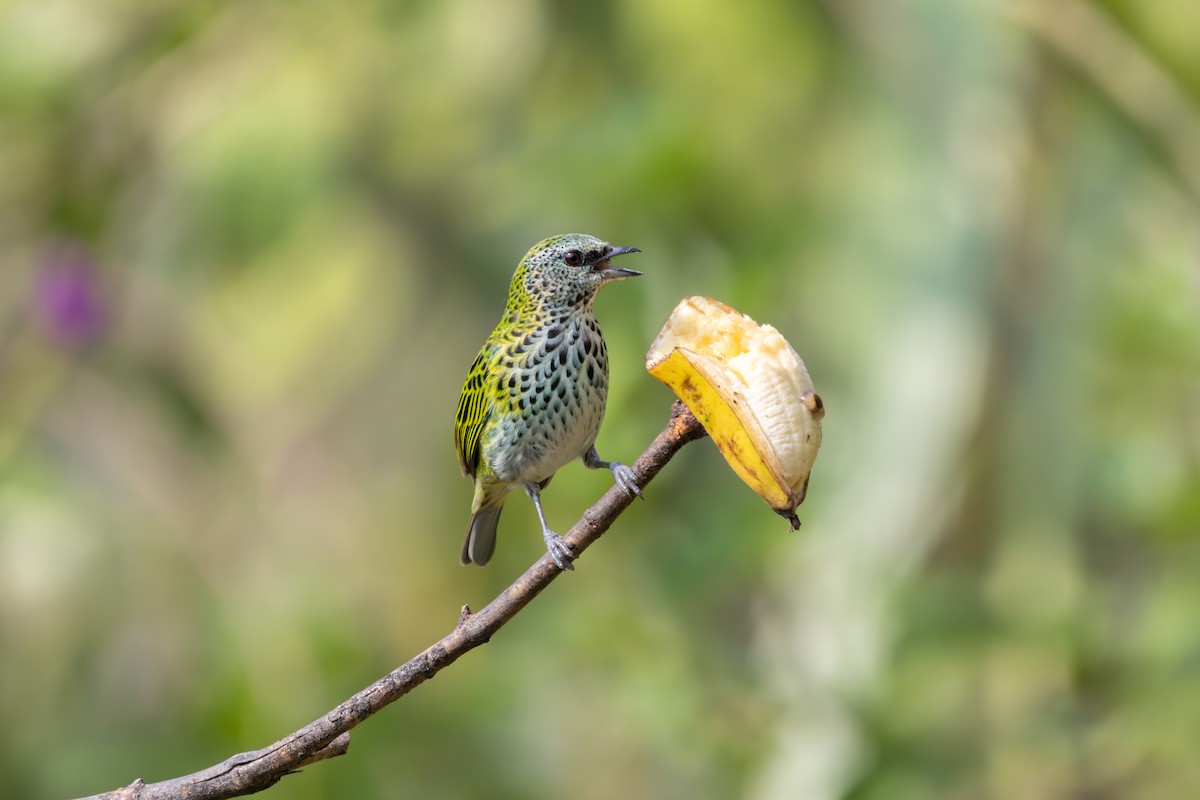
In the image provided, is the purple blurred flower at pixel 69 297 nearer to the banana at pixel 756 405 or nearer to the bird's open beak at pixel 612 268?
the bird's open beak at pixel 612 268

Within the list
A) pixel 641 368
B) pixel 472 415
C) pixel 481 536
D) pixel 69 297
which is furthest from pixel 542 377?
pixel 69 297

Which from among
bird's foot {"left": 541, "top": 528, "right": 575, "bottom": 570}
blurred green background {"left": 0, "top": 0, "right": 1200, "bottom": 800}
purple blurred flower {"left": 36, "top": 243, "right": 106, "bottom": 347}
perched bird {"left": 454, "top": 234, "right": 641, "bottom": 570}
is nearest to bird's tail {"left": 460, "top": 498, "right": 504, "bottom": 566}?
perched bird {"left": 454, "top": 234, "right": 641, "bottom": 570}

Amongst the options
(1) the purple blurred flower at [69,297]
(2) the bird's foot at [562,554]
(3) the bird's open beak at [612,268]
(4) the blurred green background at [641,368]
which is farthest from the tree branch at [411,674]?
(1) the purple blurred flower at [69,297]

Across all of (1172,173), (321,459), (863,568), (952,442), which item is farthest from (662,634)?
(321,459)

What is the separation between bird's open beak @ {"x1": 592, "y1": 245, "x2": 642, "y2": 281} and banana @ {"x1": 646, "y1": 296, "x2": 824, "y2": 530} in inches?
7.1

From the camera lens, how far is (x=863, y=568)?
2.79 m

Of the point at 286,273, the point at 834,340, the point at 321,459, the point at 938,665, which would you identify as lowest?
the point at 938,665

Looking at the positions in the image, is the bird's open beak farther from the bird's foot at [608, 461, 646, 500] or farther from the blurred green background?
the blurred green background

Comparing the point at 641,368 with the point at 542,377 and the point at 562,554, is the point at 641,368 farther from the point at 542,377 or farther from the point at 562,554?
the point at 562,554

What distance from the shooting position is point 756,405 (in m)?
1.00

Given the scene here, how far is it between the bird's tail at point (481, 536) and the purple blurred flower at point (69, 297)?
1659 millimetres

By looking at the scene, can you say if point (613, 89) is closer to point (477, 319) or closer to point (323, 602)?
point (477, 319)

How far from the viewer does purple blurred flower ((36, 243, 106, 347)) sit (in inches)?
121

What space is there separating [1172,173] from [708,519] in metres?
1.28
